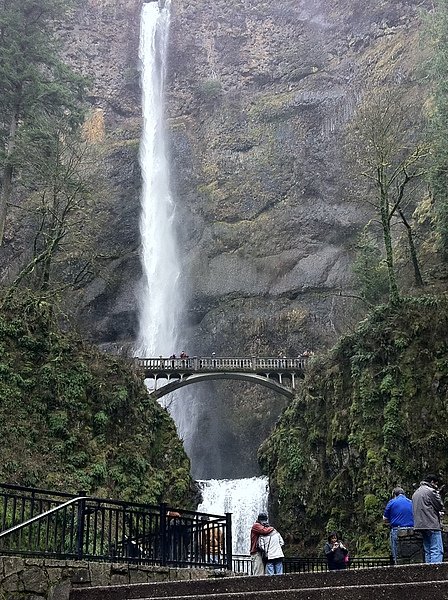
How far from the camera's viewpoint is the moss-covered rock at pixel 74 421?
18.2 m

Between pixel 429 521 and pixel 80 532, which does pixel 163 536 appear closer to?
pixel 80 532

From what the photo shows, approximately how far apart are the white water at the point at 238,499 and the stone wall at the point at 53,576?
1788 cm

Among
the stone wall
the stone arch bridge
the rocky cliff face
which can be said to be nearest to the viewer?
the stone wall

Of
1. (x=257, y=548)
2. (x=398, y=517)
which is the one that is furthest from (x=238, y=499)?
(x=257, y=548)

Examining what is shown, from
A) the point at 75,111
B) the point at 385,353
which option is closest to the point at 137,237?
the point at 75,111

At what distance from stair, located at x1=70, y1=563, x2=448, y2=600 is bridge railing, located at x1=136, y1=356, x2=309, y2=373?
2561 cm

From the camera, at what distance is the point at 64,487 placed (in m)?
17.6

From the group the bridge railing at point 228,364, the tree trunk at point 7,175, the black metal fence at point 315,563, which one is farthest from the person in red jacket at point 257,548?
the bridge railing at point 228,364

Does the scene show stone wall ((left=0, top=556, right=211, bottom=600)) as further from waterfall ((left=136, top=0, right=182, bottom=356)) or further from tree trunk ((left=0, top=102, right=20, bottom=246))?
waterfall ((left=136, top=0, right=182, bottom=356))

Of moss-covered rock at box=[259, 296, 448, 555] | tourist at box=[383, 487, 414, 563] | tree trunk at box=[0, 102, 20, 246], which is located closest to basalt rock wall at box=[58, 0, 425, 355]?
moss-covered rock at box=[259, 296, 448, 555]

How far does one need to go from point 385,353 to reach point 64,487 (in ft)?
36.0

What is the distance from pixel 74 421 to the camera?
66.0 feet

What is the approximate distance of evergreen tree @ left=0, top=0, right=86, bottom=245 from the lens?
79.1 ft

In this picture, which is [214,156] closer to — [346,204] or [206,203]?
[206,203]
